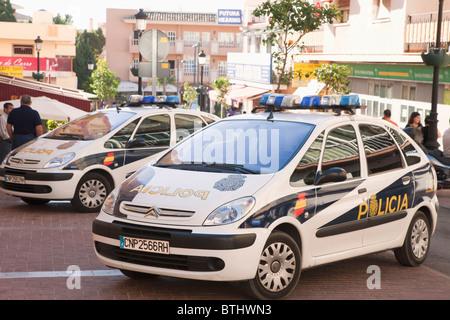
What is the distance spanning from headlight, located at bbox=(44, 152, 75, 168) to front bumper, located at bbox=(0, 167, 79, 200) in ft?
0.41

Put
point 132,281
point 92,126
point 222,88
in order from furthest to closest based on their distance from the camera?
point 222,88 < point 92,126 < point 132,281

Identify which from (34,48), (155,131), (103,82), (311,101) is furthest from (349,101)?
(103,82)

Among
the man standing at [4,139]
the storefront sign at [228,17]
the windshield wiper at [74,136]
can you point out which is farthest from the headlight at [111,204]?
the storefront sign at [228,17]

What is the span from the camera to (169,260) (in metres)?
6.25

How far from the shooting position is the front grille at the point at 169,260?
614cm

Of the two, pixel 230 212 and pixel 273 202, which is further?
pixel 273 202

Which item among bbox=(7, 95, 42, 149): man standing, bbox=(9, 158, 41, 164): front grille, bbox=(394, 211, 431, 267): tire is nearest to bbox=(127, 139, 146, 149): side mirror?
bbox=(9, 158, 41, 164): front grille

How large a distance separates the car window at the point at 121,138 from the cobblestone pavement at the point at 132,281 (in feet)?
8.18

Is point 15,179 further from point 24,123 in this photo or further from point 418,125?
point 418,125

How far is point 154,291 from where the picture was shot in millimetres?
6770

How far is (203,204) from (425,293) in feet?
7.69

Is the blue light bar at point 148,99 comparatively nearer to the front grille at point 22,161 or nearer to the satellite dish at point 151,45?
the satellite dish at point 151,45

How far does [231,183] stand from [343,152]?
139 centimetres

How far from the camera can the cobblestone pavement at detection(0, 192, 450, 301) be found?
667 cm
